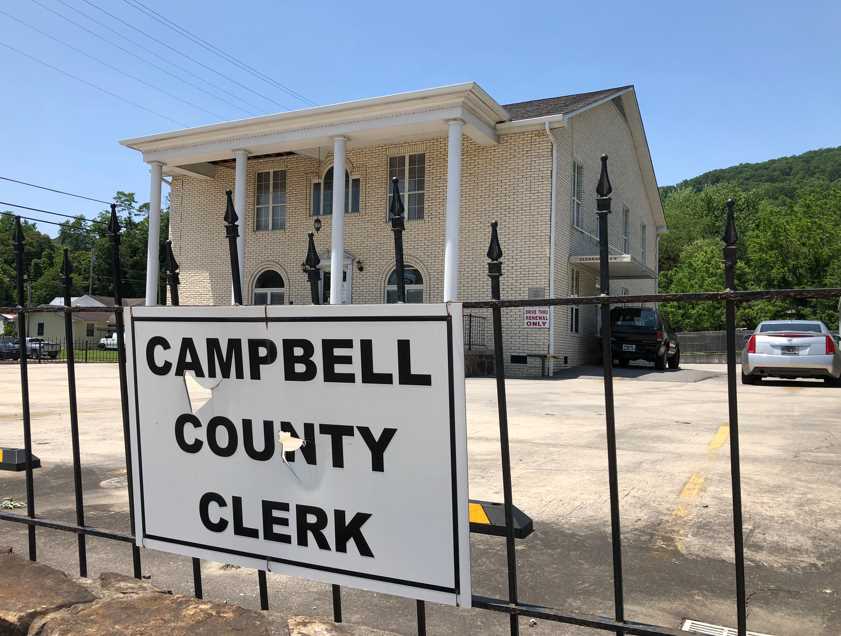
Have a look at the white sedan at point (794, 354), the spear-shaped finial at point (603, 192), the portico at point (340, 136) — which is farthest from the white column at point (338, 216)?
the spear-shaped finial at point (603, 192)

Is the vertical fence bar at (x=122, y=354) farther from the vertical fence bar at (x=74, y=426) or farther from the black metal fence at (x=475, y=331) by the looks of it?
the black metal fence at (x=475, y=331)

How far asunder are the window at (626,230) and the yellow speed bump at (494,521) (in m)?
24.8

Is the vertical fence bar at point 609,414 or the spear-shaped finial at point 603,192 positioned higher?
the spear-shaped finial at point 603,192

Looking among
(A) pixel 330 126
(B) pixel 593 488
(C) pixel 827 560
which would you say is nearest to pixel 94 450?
(B) pixel 593 488

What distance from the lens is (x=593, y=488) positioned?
5.21 m

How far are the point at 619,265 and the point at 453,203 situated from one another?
297 inches

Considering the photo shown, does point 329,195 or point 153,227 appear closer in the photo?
point 153,227

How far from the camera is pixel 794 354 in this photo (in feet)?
45.9

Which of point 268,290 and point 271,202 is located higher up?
point 271,202

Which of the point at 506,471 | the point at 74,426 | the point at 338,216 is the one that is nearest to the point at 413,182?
the point at 338,216

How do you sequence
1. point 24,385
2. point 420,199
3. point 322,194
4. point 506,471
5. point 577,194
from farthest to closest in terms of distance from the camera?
point 322,194, point 577,194, point 420,199, point 24,385, point 506,471

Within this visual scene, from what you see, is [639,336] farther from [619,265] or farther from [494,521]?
[494,521]

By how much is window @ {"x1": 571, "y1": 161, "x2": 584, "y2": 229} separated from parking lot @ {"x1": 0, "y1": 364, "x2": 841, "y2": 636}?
12.6m

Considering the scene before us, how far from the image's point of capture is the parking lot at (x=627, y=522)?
3.10 m
